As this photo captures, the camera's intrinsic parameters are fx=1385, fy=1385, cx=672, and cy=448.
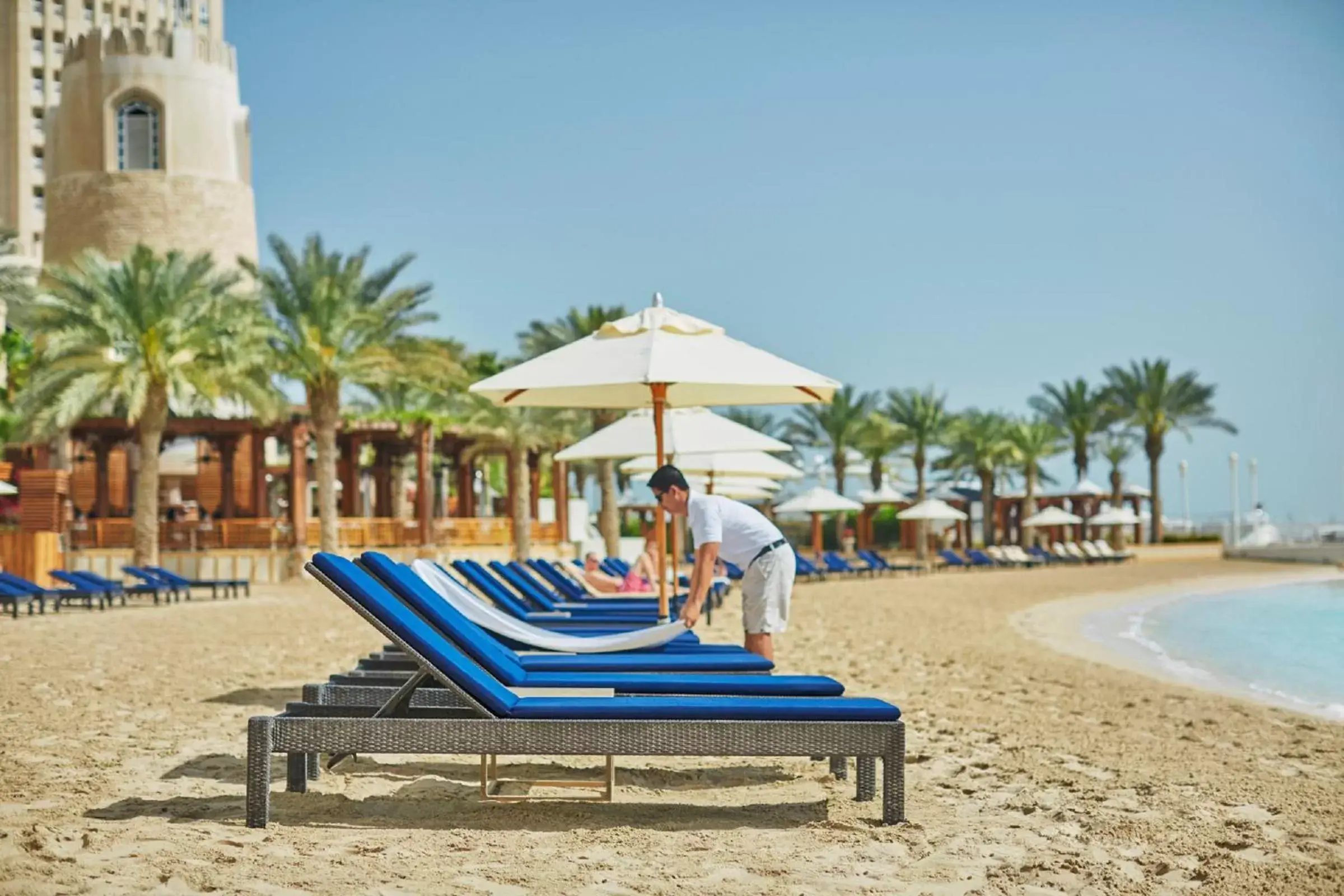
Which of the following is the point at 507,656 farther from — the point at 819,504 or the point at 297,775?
the point at 819,504

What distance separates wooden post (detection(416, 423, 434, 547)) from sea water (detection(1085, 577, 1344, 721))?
15615 millimetres

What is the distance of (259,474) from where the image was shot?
3550 cm

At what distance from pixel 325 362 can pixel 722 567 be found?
11247mm

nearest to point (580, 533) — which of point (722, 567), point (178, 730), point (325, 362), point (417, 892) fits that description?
point (325, 362)

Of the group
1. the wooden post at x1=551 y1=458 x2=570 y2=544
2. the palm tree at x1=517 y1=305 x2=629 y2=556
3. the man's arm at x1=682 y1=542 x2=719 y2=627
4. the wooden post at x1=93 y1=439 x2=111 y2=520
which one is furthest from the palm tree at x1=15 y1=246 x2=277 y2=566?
the man's arm at x1=682 y1=542 x2=719 y2=627

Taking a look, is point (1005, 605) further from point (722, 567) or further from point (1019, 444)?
point (1019, 444)

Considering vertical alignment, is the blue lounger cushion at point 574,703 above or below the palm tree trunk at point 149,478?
below

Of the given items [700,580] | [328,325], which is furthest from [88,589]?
[700,580]

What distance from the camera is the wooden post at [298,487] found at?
2983 centimetres

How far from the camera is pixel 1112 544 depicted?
183 ft

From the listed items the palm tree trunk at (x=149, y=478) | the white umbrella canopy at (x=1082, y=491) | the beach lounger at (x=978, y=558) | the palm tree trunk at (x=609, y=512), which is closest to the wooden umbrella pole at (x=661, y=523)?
the palm tree trunk at (x=149, y=478)

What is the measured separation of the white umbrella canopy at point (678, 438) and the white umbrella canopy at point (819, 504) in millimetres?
19229

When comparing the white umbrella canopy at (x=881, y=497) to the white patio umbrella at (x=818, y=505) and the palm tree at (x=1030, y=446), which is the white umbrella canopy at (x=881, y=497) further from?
the white patio umbrella at (x=818, y=505)

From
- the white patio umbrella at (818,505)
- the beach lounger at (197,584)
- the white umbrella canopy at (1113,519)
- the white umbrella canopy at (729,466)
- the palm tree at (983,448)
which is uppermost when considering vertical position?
the palm tree at (983,448)
